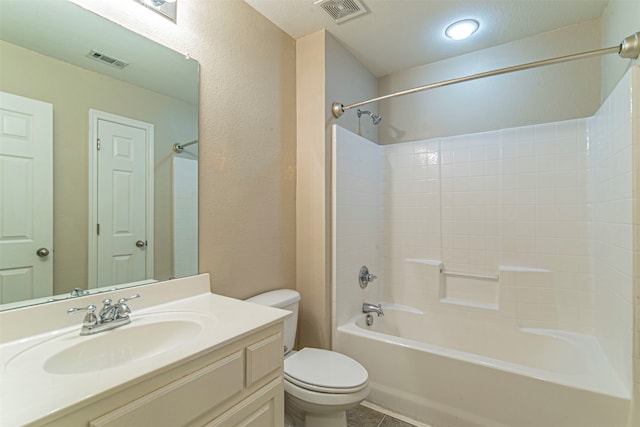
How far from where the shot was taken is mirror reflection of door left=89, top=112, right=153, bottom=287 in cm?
111

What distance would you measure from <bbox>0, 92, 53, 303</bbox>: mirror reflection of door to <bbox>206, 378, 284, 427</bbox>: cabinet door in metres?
0.74

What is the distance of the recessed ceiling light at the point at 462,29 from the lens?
74.2 inches

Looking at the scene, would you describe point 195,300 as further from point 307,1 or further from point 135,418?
point 307,1

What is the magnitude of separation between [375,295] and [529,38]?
223 cm

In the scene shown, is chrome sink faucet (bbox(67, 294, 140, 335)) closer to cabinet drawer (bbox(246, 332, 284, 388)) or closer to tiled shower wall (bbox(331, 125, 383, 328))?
cabinet drawer (bbox(246, 332, 284, 388))

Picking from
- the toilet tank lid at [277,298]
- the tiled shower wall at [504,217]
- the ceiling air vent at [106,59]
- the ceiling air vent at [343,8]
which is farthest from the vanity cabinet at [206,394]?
the ceiling air vent at [343,8]

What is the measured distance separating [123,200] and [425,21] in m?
2.02

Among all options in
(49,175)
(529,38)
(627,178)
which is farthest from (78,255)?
(529,38)

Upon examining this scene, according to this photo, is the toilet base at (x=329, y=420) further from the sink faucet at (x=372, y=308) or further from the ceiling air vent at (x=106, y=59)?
the ceiling air vent at (x=106, y=59)

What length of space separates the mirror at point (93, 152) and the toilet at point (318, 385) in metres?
0.71

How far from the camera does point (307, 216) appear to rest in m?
2.02

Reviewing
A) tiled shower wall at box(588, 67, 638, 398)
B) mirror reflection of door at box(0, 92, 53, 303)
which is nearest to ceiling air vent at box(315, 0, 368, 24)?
tiled shower wall at box(588, 67, 638, 398)

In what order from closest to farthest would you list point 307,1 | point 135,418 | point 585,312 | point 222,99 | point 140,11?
point 135,418 < point 140,11 < point 222,99 < point 307,1 < point 585,312

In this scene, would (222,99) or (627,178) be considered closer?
(627,178)
